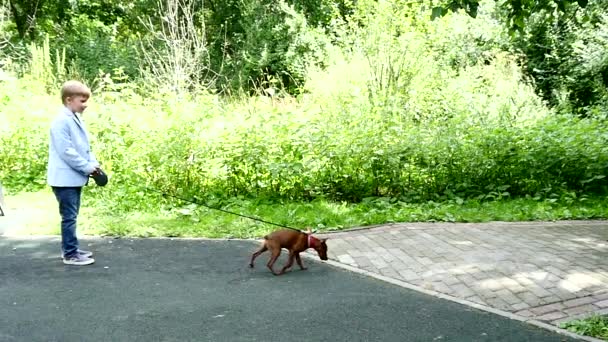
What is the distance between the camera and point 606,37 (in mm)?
17312

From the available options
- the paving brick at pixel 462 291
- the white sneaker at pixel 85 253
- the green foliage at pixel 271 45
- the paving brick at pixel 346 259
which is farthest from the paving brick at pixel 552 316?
the green foliage at pixel 271 45

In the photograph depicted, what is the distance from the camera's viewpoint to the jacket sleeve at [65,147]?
5355mm

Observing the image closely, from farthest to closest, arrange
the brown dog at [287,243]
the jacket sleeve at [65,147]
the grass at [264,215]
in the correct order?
1. the grass at [264,215]
2. the brown dog at [287,243]
3. the jacket sleeve at [65,147]

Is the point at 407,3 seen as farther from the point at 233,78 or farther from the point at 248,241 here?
the point at 233,78

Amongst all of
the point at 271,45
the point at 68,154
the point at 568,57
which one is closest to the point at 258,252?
the point at 68,154

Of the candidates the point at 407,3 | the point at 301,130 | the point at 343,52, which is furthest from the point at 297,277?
the point at 343,52

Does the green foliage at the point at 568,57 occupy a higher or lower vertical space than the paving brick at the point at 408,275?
higher

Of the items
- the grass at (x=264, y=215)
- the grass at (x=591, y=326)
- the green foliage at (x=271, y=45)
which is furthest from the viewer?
the green foliage at (x=271, y=45)

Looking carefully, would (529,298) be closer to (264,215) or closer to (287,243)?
(287,243)

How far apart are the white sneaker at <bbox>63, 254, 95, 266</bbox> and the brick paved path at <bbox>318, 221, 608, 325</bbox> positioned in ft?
8.04

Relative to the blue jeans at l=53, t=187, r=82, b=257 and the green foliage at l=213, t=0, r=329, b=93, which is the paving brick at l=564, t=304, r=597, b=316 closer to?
the blue jeans at l=53, t=187, r=82, b=257

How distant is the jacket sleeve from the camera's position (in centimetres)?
536

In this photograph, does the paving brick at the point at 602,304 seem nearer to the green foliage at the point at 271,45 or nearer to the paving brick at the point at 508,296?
the paving brick at the point at 508,296

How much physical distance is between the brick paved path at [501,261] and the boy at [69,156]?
261 cm
